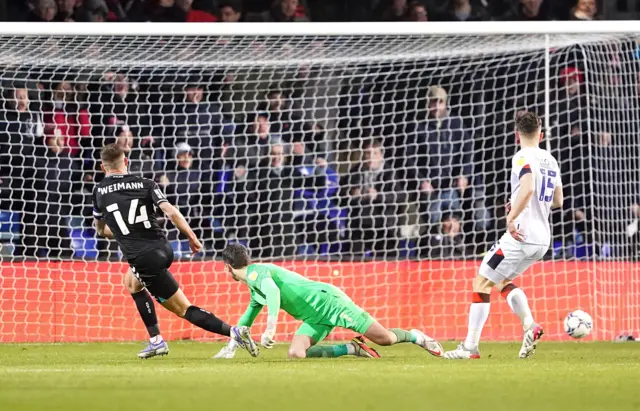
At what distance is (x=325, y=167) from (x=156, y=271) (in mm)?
4618

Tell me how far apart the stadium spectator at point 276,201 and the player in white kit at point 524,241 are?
445 centimetres

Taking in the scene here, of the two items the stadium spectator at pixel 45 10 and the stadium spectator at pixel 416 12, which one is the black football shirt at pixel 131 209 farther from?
the stadium spectator at pixel 416 12

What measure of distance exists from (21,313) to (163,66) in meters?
3.14

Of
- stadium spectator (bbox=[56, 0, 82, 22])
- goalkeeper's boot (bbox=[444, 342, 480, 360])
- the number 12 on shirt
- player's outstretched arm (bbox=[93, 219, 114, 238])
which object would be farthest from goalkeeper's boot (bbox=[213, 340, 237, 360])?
stadium spectator (bbox=[56, 0, 82, 22])

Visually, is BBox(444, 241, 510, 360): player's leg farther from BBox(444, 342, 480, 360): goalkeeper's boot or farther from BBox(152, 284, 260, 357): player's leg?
BBox(152, 284, 260, 357): player's leg

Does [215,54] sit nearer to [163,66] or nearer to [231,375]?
[163,66]

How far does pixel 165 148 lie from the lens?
45.3 feet

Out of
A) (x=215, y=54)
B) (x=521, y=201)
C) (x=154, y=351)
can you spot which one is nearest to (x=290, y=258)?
(x=215, y=54)

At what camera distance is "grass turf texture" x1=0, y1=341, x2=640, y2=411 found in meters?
5.77

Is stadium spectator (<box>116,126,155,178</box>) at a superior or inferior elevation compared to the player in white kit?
superior

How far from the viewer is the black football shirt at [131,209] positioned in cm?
959

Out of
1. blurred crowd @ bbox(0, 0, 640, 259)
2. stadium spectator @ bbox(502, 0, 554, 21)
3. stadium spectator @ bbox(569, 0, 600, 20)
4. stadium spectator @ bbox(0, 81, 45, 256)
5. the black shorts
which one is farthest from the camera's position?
stadium spectator @ bbox(502, 0, 554, 21)

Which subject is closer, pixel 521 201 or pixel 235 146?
pixel 521 201

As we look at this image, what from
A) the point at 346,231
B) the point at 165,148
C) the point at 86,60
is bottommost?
the point at 346,231
